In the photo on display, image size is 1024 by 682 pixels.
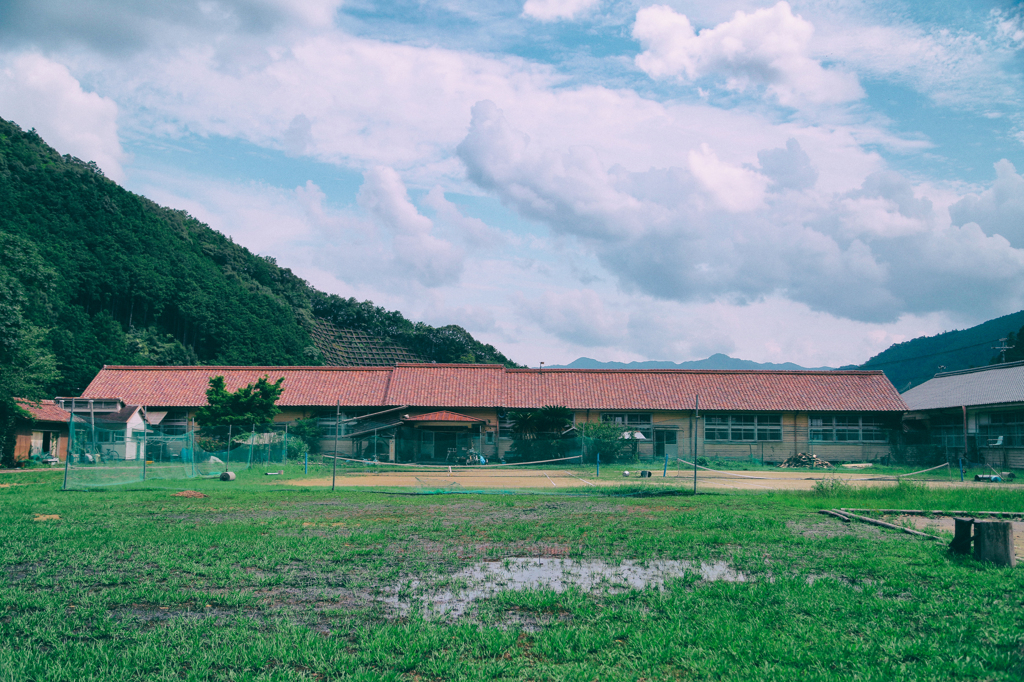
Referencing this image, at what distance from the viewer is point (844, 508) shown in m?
16.0

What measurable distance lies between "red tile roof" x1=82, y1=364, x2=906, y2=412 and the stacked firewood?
3.64 m

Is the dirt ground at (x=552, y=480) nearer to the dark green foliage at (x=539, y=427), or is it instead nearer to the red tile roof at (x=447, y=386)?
the dark green foliage at (x=539, y=427)

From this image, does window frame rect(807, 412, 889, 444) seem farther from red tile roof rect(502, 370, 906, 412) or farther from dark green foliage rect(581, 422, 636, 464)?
dark green foliage rect(581, 422, 636, 464)

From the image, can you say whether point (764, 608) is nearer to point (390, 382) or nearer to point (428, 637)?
point (428, 637)

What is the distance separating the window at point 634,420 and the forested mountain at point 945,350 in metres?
55.3

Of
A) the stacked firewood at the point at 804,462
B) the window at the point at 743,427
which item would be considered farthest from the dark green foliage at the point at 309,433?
the stacked firewood at the point at 804,462

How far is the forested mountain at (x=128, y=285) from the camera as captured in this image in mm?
71312

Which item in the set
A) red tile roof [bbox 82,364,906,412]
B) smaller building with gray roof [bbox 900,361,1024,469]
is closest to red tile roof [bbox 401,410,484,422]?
red tile roof [bbox 82,364,906,412]

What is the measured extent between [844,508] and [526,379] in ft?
114

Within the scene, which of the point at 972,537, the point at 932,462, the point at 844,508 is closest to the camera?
the point at 972,537

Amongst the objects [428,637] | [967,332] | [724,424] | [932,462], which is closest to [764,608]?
[428,637]

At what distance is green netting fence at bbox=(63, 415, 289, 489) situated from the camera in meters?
25.1

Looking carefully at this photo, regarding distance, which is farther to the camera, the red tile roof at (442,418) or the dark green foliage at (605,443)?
the red tile roof at (442,418)

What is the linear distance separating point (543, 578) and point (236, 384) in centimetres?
4355
